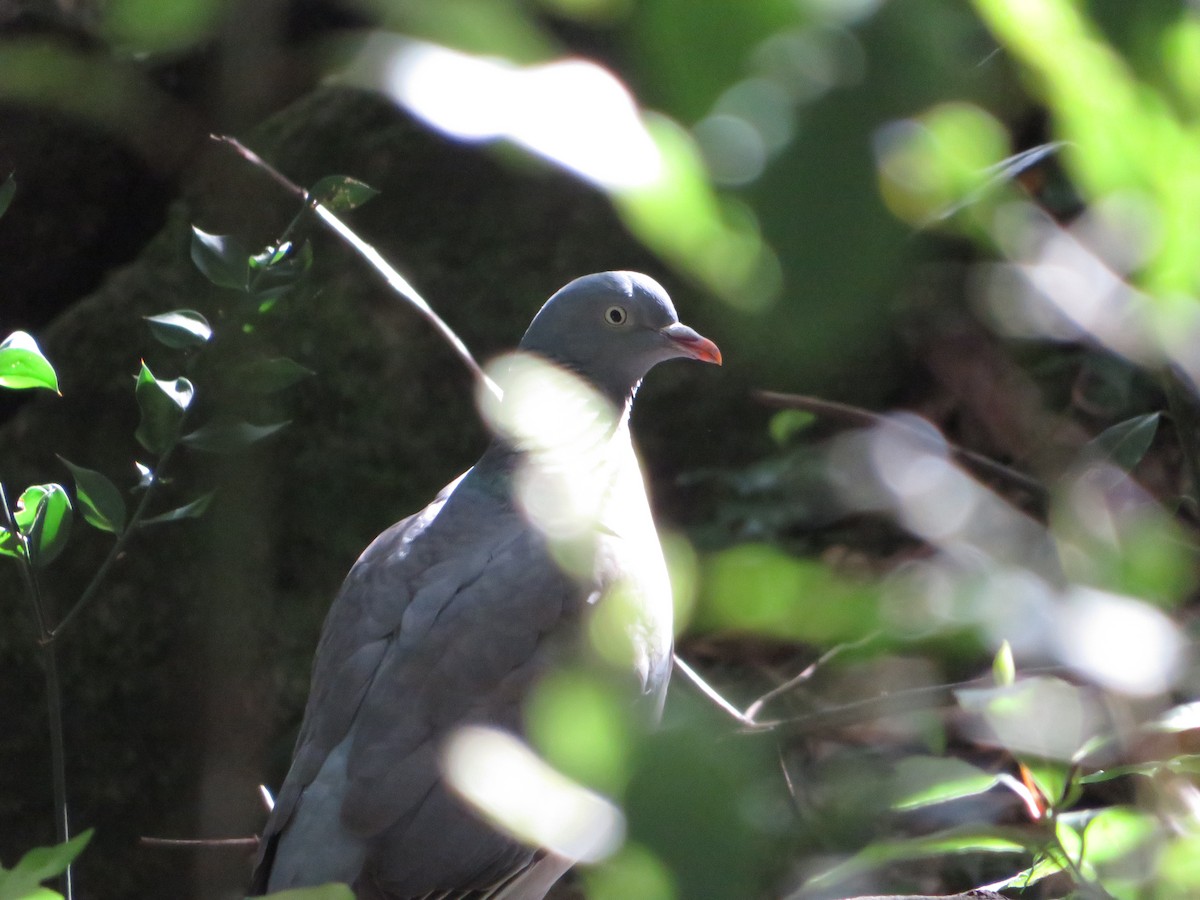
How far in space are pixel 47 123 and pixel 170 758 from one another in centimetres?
150

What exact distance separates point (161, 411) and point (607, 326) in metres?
0.76

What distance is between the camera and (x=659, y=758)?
0.29 metres

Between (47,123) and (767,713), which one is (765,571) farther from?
(47,123)

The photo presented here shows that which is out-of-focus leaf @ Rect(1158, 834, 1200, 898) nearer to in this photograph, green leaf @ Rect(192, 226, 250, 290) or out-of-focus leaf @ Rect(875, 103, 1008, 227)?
out-of-focus leaf @ Rect(875, 103, 1008, 227)

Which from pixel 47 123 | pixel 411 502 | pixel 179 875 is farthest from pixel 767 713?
pixel 47 123

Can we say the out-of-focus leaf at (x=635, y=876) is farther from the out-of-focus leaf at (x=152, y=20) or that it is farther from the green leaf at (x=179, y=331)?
the green leaf at (x=179, y=331)

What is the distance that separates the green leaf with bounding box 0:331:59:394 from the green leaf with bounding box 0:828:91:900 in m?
0.76

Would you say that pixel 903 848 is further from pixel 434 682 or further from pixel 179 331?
pixel 179 331

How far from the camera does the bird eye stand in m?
2.06

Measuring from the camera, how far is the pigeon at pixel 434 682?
1.62 m

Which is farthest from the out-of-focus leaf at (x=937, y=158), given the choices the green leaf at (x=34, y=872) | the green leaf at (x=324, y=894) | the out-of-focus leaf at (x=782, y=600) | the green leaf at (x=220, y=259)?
the green leaf at (x=220, y=259)

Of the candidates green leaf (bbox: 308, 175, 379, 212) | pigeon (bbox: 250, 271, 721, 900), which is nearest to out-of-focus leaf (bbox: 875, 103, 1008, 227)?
pigeon (bbox: 250, 271, 721, 900)

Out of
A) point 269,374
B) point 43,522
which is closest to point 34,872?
point 43,522

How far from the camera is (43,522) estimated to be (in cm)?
150
